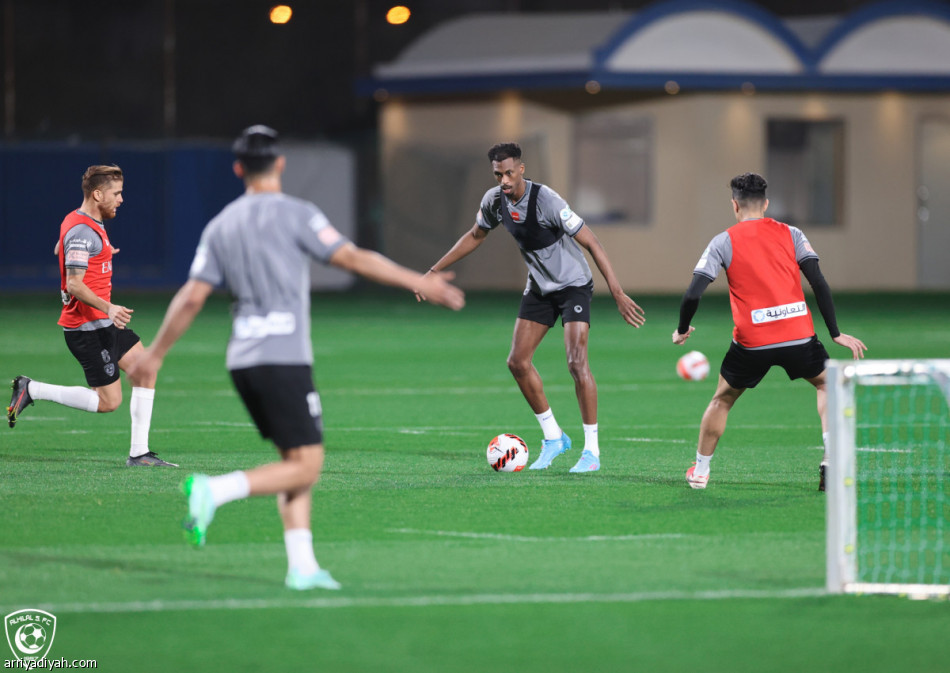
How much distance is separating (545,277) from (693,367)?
623cm

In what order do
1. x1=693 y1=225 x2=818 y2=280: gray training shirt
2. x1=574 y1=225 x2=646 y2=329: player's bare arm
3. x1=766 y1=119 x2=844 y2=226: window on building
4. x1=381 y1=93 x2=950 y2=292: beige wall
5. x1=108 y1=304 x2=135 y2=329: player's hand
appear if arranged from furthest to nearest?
1. x1=766 y1=119 x2=844 y2=226: window on building
2. x1=381 y1=93 x2=950 y2=292: beige wall
3. x1=108 y1=304 x2=135 y2=329: player's hand
4. x1=574 y1=225 x2=646 y2=329: player's bare arm
5. x1=693 y1=225 x2=818 y2=280: gray training shirt

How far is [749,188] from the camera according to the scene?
928cm

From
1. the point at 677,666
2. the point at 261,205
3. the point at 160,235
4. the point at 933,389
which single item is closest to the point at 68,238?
the point at 261,205

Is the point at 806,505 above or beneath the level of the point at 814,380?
beneath

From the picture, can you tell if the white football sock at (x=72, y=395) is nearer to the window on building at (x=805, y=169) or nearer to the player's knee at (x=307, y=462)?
the player's knee at (x=307, y=462)

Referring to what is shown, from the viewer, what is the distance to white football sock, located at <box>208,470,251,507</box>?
6.59 m

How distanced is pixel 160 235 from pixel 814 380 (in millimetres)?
29822

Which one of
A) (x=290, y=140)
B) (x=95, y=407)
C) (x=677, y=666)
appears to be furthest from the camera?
(x=290, y=140)

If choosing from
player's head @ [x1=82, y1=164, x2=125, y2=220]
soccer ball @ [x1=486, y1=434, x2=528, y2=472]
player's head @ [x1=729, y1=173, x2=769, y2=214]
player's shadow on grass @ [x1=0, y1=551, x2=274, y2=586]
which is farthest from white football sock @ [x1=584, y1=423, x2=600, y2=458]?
player's shadow on grass @ [x1=0, y1=551, x2=274, y2=586]

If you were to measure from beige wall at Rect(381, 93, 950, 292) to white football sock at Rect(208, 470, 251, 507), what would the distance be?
95.3ft

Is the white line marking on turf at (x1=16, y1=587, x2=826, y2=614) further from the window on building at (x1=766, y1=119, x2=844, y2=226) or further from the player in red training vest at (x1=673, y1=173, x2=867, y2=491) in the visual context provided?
the window on building at (x1=766, y1=119, x2=844, y2=226)

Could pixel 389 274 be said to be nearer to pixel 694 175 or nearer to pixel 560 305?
pixel 560 305

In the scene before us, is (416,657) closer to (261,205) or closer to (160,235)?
(261,205)

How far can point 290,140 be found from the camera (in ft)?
132
